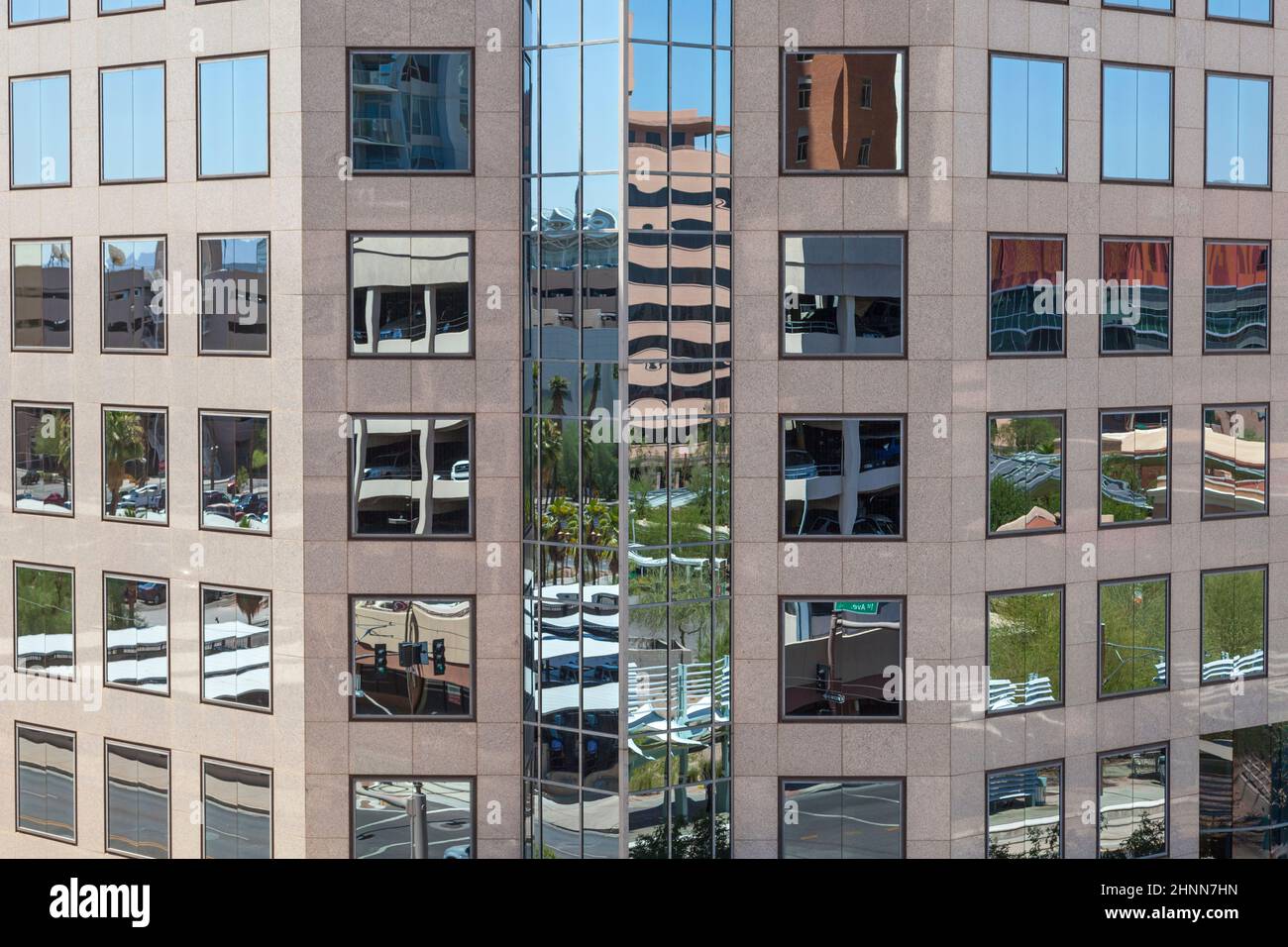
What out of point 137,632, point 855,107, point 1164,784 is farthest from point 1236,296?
point 137,632

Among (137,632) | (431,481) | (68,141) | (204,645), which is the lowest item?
(204,645)

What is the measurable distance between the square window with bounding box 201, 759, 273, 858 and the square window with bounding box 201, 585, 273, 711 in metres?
1.20

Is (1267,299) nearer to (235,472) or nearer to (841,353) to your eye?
(841,353)

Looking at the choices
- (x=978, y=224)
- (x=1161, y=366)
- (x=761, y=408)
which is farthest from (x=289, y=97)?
(x=1161, y=366)

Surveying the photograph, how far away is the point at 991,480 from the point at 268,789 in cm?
1336

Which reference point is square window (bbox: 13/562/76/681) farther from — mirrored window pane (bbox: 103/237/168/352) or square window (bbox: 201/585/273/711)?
mirrored window pane (bbox: 103/237/168/352)

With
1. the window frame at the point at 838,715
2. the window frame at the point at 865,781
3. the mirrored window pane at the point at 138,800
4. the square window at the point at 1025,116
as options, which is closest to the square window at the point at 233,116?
the mirrored window pane at the point at 138,800

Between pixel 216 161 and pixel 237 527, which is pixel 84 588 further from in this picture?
pixel 216 161

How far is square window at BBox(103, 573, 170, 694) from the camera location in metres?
23.4

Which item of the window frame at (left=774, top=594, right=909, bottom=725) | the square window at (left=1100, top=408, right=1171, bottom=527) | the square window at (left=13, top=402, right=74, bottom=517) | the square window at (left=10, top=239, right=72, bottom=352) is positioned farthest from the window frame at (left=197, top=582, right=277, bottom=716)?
the square window at (left=1100, top=408, right=1171, bottom=527)

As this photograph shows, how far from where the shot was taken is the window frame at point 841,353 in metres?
21.2

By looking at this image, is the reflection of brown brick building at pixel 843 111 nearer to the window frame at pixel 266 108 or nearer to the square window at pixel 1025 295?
the square window at pixel 1025 295

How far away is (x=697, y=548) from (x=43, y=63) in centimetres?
1510

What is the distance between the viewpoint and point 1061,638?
22.6m
